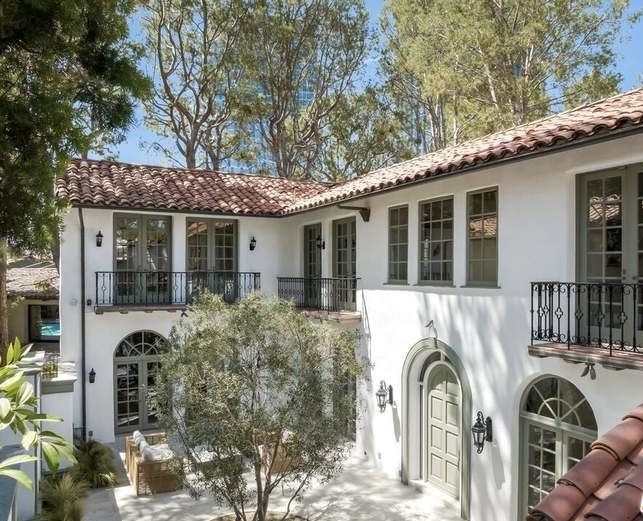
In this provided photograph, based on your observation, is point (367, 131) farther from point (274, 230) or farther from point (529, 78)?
point (274, 230)

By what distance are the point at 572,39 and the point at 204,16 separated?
42.8 feet

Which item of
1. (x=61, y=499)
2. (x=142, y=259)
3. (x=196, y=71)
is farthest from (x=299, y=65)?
(x=61, y=499)

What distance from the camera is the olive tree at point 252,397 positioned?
7355 mm

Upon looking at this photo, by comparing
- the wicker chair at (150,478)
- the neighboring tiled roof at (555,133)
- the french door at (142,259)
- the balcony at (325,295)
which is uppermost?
the neighboring tiled roof at (555,133)

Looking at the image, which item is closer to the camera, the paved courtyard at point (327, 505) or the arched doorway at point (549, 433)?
the arched doorway at point (549, 433)

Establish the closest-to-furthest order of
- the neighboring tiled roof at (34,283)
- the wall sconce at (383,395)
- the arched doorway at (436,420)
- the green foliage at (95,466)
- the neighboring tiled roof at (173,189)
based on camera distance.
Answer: the arched doorway at (436,420) → the green foliage at (95,466) → the wall sconce at (383,395) → the neighboring tiled roof at (173,189) → the neighboring tiled roof at (34,283)

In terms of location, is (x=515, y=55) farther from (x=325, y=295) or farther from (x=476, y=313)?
(x=476, y=313)

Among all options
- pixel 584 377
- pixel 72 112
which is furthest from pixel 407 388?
pixel 72 112

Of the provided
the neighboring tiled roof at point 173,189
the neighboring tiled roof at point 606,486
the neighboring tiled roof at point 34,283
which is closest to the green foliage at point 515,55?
the neighboring tiled roof at point 173,189

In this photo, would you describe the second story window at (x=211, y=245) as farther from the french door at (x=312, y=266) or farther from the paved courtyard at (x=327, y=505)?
the paved courtyard at (x=327, y=505)

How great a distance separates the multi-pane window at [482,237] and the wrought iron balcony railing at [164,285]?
6706 mm

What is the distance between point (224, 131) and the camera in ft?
76.4

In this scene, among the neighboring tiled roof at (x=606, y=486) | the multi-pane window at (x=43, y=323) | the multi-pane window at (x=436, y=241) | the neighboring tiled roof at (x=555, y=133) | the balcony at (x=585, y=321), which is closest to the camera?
the neighboring tiled roof at (x=606, y=486)

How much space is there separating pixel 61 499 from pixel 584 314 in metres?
9.12
